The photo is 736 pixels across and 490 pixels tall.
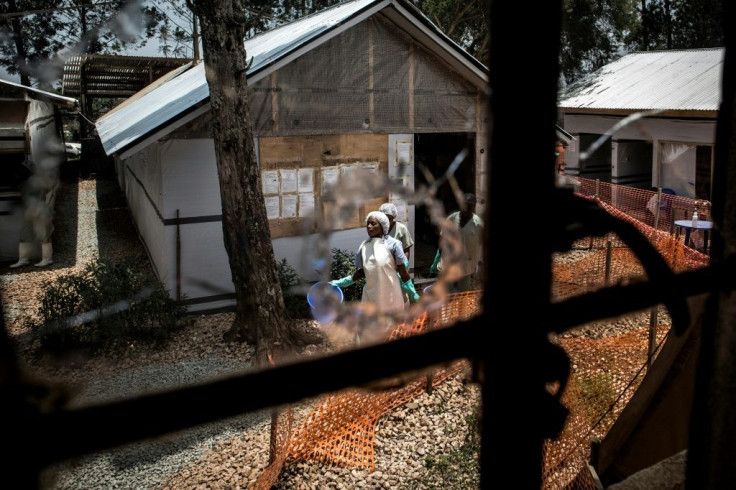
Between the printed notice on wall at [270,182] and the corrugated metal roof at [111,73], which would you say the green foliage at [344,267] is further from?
the corrugated metal roof at [111,73]

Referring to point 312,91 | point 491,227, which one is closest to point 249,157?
point 312,91

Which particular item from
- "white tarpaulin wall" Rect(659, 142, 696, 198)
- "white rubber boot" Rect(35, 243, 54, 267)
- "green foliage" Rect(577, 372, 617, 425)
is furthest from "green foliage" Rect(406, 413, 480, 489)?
"white tarpaulin wall" Rect(659, 142, 696, 198)

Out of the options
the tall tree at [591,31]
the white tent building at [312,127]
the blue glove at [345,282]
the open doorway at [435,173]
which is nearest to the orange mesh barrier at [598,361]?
the blue glove at [345,282]

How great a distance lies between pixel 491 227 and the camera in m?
1.07

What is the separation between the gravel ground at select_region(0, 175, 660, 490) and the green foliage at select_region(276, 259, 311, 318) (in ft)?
3.03

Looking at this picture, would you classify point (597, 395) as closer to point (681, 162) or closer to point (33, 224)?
point (681, 162)

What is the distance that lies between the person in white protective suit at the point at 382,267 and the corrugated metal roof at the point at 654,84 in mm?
8963

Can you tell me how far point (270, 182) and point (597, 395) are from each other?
5910mm

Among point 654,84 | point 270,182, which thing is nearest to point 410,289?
point 270,182

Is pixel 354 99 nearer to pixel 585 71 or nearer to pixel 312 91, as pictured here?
pixel 312 91

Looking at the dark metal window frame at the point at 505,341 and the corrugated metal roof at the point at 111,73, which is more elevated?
the corrugated metal roof at the point at 111,73

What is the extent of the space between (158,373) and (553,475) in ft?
15.4

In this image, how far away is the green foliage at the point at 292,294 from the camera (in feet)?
30.9

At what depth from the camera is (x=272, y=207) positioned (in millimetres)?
10141
